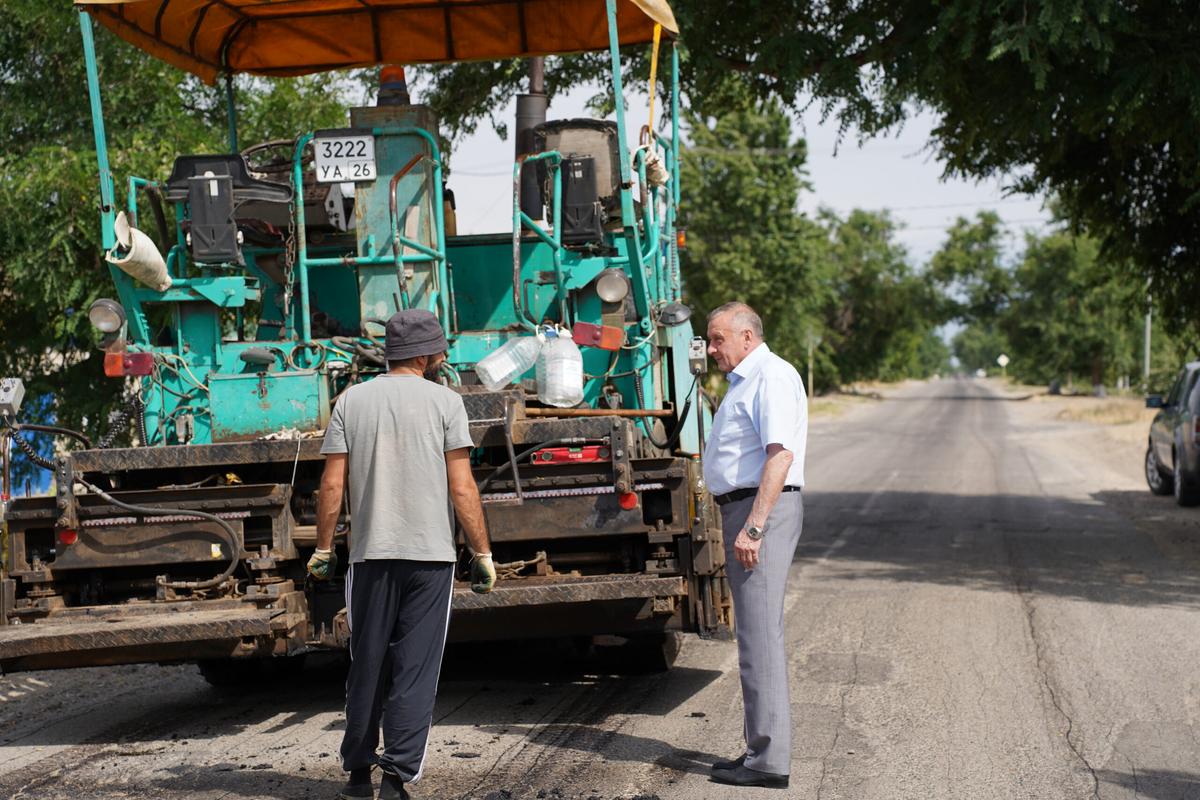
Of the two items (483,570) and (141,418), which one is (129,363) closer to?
(141,418)

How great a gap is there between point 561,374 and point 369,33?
3360 millimetres

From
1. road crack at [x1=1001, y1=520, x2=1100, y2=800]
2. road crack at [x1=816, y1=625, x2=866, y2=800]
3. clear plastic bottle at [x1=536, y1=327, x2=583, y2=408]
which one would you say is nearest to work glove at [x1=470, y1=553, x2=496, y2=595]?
road crack at [x1=816, y1=625, x2=866, y2=800]

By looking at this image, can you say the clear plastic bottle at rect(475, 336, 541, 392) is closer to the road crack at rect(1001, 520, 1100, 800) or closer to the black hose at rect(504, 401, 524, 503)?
the black hose at rect(504, 401, 524, 503)

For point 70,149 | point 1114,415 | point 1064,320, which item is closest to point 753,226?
point 1114,415

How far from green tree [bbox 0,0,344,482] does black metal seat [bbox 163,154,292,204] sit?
4863mm

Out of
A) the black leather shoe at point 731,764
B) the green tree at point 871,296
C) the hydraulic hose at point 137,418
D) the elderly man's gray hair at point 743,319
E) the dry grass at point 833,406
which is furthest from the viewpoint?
the green tree at point 871,296

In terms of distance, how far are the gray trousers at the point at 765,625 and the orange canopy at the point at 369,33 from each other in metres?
3.84

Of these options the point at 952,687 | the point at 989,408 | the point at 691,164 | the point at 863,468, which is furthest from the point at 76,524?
the point at 989,408

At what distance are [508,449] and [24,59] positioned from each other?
9.13m

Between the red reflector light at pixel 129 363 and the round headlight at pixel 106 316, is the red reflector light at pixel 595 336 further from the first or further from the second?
Result: the round headlight at pixel 106 316

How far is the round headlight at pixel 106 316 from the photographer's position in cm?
714

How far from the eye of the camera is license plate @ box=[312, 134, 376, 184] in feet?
24.6

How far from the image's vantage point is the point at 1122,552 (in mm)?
13391

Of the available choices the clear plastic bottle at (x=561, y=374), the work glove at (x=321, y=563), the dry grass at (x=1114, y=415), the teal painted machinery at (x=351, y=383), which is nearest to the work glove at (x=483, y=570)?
the work glove at (x=321, y=563)
